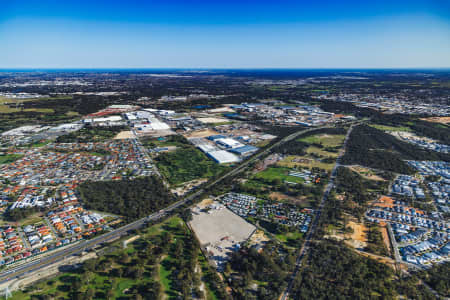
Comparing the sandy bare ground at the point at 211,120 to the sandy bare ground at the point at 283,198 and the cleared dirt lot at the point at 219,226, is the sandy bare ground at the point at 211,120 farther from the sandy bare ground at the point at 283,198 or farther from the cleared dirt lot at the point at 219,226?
the cleared dirt lot at the point at 219,226

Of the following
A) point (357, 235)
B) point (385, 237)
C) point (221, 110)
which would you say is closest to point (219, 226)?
point (357, 235)

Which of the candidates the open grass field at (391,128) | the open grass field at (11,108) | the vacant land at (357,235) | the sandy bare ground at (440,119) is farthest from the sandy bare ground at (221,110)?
the vacant land at (357,235)

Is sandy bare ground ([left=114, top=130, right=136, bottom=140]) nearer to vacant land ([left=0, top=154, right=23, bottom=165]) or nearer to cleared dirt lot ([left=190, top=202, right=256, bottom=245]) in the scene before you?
→ vacant land ([left=0, top=154, right=23, bottom=165])

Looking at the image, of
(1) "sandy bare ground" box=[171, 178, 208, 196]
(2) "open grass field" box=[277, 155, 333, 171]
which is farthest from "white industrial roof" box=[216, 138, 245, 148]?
(1) "sandy bare ground" box=[171, 178, 208, 196]

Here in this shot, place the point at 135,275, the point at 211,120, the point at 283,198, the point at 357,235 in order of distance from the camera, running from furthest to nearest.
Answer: the point at 211,120, the point at 283,198, the point at 357,235, the point at 135,275

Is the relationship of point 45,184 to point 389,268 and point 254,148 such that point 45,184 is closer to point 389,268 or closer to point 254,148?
point 254,148

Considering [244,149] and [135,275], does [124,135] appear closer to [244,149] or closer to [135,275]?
[244,149]
